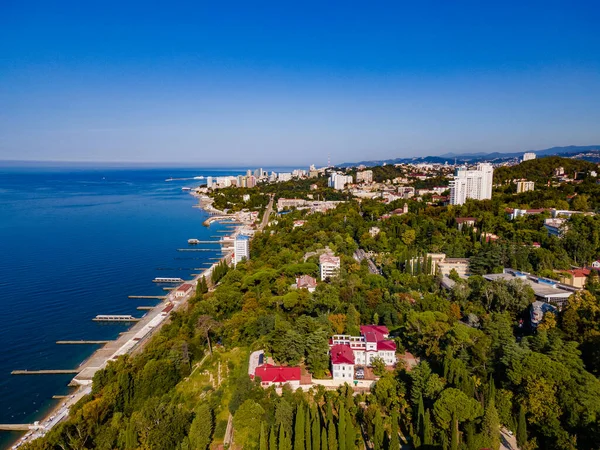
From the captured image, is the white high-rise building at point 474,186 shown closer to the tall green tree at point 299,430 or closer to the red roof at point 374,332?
the red roof at point 374,332

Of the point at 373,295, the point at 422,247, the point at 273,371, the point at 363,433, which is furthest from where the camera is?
the point at 422,247

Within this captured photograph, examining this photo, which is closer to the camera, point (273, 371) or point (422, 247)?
point (273, 371)

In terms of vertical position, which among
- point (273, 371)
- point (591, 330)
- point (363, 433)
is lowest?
point (363, 433)

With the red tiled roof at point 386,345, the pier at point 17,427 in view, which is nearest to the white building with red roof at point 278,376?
the red tiled roof at point 386,345

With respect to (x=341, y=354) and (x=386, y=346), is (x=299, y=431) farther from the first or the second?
(x=386, y=346)

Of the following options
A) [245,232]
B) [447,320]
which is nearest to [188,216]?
[245,232]

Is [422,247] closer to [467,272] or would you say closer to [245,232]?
[467,272]

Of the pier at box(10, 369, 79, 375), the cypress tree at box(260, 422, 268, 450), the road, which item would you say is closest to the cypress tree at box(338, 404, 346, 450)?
the cypress tree at box(260, 422, 268, 450)
